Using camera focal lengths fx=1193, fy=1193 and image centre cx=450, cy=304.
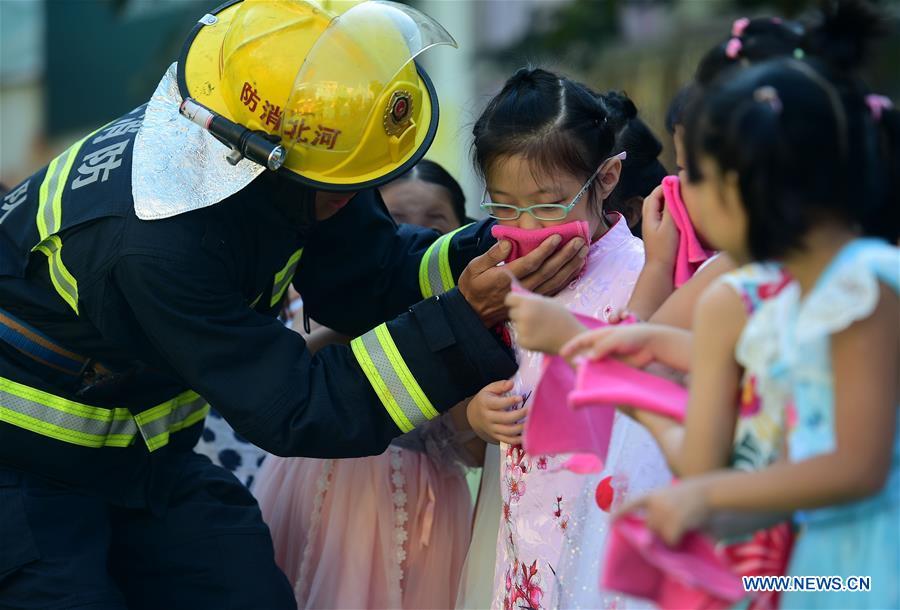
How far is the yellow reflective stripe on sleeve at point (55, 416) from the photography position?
2.98m

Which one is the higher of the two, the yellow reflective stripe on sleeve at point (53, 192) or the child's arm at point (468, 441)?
the yellow reflective stripe on sleeve at point (53, 192)

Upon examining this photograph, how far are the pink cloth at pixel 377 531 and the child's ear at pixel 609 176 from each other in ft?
3.52

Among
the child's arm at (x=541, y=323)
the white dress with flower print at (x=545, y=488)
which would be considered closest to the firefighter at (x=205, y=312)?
the white dress with flower print at (x=545, y=488)

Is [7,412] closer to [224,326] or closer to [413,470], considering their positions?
[224,326]

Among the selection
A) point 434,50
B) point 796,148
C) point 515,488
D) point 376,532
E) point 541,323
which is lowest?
point 434,50

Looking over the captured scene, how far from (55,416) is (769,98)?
2.05 meters

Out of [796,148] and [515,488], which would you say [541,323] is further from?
[515,488]

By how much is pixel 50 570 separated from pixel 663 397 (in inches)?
69.0

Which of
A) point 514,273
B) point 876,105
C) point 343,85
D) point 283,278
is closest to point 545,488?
point 514,273

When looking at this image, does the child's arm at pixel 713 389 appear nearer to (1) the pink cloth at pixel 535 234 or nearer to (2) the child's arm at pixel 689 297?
(2) the child's arm at pixel 689 297

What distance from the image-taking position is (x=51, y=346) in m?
3.04

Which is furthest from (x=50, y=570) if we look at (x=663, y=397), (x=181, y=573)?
(x=663, y=397)

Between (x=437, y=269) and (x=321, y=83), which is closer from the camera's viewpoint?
(x=321, y=83)

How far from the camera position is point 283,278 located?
325 cm
